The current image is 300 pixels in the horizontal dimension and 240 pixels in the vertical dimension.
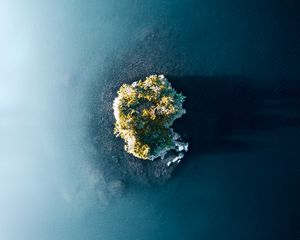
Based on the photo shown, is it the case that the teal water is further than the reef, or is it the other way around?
Result: the teal water

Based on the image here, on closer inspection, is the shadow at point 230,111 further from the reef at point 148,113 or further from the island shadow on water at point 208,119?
the reef at point 148,113

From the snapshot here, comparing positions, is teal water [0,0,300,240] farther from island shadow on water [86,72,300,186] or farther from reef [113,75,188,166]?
reef [113,75,188,166]

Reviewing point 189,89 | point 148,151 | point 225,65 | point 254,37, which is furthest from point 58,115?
point 254,37

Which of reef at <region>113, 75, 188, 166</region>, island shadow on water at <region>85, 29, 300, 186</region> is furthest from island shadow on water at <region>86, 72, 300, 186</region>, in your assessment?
reef at <region>113, 75, 188, 166</region>

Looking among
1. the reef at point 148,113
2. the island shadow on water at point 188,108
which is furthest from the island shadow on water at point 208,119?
the reef at point 148,113
